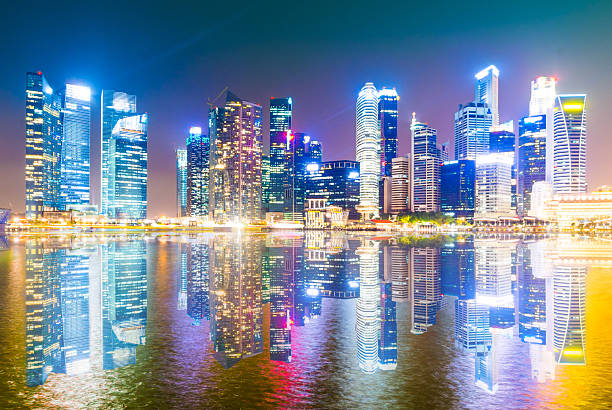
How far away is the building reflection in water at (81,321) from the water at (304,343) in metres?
0.08

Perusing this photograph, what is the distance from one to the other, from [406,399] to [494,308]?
42.4ft

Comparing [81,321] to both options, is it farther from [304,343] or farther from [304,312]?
[304,343]

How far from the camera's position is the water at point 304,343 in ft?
33.1

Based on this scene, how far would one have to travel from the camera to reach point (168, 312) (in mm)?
19344

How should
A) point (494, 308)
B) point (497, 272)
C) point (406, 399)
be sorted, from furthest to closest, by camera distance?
point (497, 272), point (494, 308), point (406, 399)

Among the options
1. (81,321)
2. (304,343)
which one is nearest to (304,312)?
(304,343)

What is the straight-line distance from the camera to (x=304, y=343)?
47.8ft

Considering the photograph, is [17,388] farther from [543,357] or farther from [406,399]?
[543,357]

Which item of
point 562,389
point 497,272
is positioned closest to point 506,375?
point 562,389

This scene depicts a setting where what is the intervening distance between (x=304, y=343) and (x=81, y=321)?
10.5 metres

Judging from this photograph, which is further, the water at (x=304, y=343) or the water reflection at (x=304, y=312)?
the water reflection at (x=304, y=312)

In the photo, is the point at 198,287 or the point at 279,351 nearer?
the point at 279,351

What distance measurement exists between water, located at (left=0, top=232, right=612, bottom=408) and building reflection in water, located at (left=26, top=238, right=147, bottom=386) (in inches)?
3.3

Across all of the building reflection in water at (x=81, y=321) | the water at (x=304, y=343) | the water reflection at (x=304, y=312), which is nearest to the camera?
the water at (x=304, y=343)
